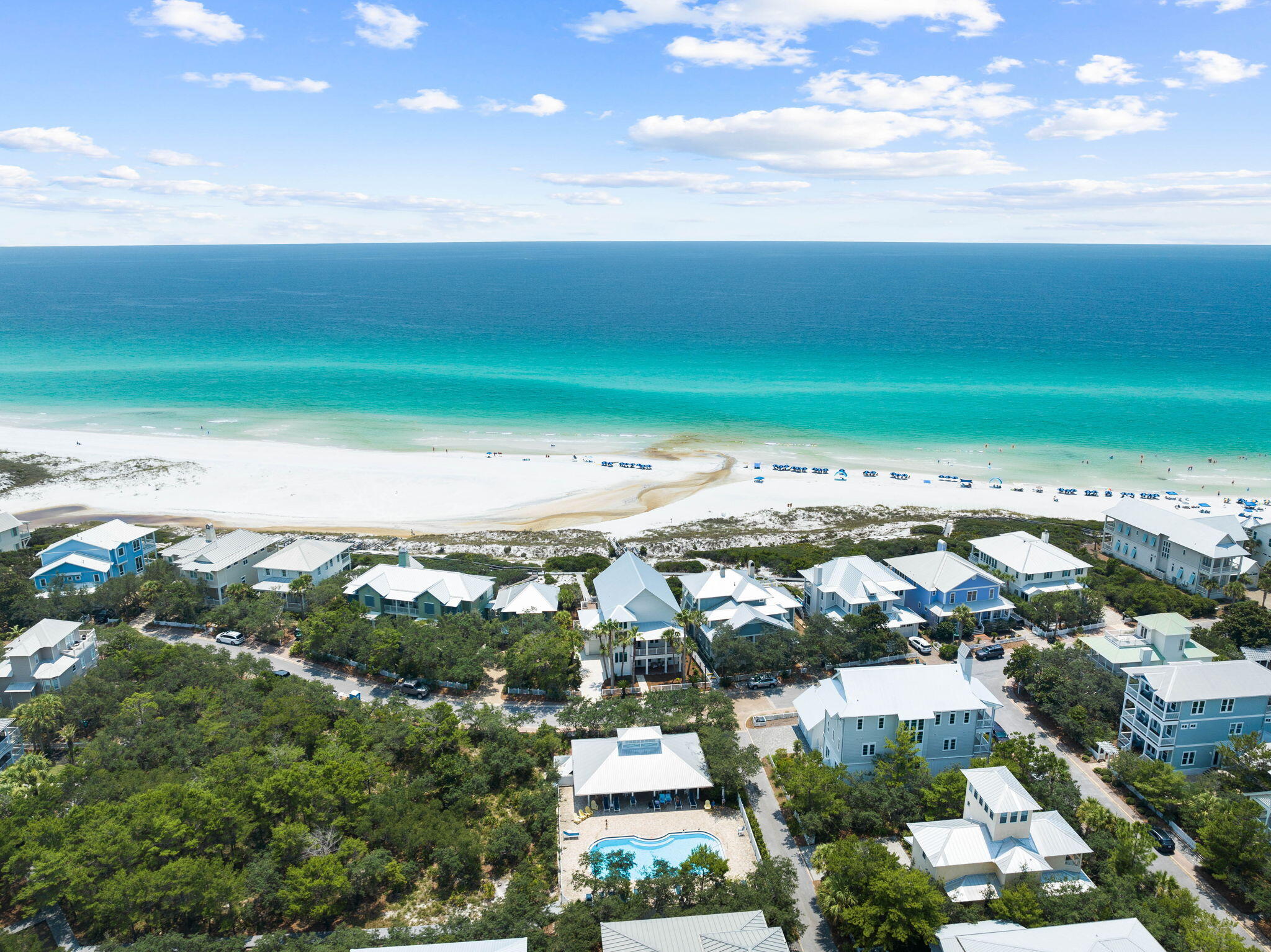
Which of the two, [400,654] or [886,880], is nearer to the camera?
[886,880]

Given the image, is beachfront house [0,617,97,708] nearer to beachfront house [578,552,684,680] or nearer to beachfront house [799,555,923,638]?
beachfront house [578,552,684,680]

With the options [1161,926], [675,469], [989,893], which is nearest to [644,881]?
[989,893]

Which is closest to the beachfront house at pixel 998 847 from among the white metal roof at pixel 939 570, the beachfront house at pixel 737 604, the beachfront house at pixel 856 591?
the beachfront house at pixel 737 604

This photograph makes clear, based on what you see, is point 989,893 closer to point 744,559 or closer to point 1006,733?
point 1006,733

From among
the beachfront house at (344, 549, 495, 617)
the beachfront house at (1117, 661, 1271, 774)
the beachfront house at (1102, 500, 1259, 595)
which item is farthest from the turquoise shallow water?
the beachfront house at (1117, 661, 1271, 774)

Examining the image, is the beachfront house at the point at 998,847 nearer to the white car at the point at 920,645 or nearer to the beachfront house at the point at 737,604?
the beachfront house at the point at 737,604

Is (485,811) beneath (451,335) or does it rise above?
beneath
